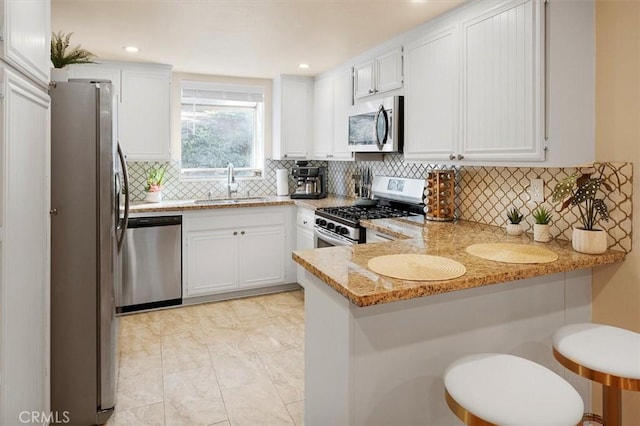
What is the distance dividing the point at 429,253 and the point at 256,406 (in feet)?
4.26

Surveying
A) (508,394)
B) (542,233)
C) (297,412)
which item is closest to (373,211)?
(542,233)

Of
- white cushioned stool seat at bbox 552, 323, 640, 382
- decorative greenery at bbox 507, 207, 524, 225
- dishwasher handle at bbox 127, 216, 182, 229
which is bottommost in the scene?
white cushioned stool seat at bbox 552, 323, 640, 382

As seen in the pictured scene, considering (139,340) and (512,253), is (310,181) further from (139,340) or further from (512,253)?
(512,253)

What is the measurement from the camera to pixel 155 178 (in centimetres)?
416

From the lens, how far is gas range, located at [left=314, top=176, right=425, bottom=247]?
313cm

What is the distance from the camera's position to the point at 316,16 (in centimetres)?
272

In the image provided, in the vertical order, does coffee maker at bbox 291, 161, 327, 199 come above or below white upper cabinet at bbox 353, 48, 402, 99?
below

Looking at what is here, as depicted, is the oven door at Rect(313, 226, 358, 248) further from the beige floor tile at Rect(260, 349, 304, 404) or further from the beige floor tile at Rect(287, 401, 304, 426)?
the beige floor tile at Rect(287, 401, 304, 426)

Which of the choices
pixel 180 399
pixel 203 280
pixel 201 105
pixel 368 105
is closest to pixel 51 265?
pixel 180 399

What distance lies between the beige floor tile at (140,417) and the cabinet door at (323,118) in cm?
279

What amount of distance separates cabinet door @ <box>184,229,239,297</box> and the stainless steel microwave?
153 centimetres

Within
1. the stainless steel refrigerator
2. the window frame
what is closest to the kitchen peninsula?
→ the stainless steel refrigerator

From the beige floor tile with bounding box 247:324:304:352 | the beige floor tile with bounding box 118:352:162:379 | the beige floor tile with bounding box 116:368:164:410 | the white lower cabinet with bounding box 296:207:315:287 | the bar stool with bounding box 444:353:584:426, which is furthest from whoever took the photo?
the white lower cabinet with bounding box 296:207:315:287

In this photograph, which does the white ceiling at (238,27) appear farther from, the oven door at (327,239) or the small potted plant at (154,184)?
the oven door at (327,239)
